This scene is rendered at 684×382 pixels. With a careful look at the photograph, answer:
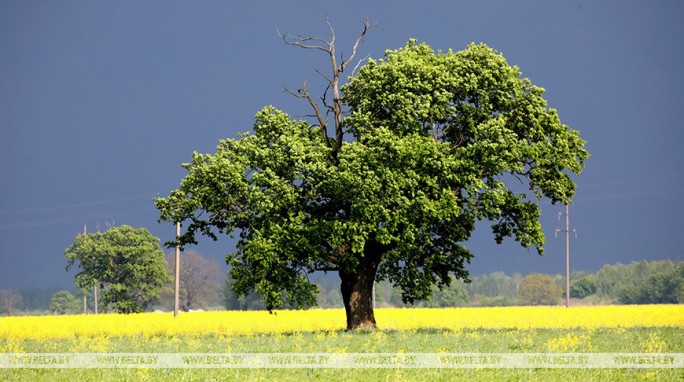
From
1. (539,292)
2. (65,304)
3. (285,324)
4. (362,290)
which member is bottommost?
(65,304)

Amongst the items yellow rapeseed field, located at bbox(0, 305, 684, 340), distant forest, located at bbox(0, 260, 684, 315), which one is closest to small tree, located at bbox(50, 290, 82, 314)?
distant forest, located at bbox(0, 260, 684, 315)

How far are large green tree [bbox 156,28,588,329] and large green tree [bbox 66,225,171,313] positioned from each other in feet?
148

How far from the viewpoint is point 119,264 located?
86938 millimetres

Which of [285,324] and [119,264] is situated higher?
[119,264]

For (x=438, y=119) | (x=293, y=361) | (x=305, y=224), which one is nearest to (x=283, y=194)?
(x=305, y=224)

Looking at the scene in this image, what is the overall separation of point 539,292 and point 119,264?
351ft

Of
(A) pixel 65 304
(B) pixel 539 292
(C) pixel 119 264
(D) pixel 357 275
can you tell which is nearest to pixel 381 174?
(D) pixel 357 275

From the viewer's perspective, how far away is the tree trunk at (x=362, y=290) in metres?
43.3

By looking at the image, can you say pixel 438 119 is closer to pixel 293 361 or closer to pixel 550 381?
pixel 293 361

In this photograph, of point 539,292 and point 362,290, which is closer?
point 362,290

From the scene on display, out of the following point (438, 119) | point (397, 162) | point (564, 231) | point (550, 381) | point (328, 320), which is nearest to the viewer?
point (550, 381)

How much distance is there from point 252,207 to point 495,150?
11233 mm

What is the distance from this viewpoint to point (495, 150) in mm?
39781

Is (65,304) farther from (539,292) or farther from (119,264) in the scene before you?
(119,264)
